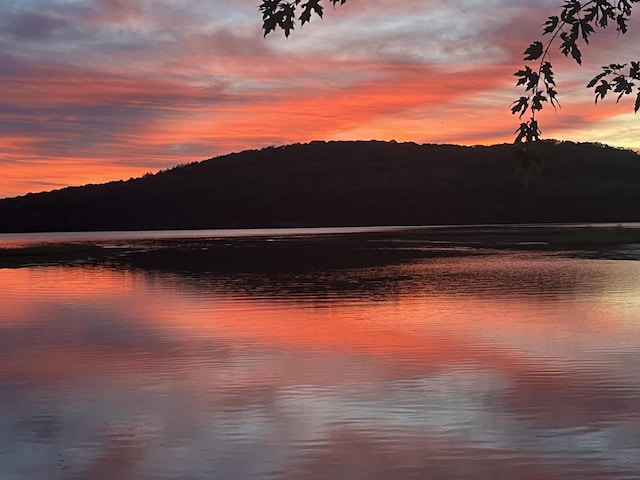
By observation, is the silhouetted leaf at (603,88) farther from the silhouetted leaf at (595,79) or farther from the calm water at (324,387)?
the calm water at (324,387)

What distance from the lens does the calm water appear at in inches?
372

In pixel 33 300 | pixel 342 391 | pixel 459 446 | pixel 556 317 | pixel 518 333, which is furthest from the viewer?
pixel 33 300

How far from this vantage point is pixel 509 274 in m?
39.8

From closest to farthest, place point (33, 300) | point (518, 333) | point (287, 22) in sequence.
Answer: point (287, 22)
point (518, 333)
point (33, 300)

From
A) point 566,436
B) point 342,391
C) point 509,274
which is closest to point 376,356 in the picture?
point 342,391

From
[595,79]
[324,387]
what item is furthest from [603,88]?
[324,387]

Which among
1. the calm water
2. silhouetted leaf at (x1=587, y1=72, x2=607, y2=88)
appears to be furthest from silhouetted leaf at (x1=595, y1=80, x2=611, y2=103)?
the calm water

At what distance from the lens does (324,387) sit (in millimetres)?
13594

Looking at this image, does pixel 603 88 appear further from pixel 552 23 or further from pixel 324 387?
pixel 324 387

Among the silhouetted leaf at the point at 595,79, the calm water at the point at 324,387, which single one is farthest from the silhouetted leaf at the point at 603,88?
the calm water at the point at 324,387

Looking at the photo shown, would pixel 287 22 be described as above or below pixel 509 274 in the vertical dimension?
above

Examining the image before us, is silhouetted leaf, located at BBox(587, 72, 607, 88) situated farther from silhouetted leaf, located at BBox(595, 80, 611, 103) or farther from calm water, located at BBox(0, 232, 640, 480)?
calm water, located at BBox(0, 232, 640, 480)

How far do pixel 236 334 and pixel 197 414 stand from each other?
28.1 ft

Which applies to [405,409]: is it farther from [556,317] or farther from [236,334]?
[556,317]
